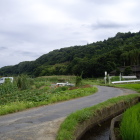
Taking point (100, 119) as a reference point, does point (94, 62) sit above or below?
above

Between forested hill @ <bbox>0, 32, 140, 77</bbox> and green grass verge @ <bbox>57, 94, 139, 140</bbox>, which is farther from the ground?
forested hill @ <bbox>0, 32, 140, 77</bbox>

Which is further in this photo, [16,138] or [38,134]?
[38,134]

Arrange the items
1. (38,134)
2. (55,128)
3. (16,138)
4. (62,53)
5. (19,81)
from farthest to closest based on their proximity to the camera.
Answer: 1. (62,53)
2. (19,81)
3. (55,128)
4. (38,134)
5. (16,138)

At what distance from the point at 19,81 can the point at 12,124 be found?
18.0m

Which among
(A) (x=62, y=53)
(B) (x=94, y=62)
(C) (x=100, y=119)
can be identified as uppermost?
(A) (x=62, y=53)

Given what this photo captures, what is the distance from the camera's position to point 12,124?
709 cm

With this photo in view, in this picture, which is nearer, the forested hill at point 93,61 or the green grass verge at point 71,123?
the green grass verge at point 71,123

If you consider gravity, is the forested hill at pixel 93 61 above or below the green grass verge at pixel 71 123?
above

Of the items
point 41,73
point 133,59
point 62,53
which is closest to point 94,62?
point 133,59

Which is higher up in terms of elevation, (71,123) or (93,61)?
(93,61)

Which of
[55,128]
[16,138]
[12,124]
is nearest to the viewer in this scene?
[16,138]

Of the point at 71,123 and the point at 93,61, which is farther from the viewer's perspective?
the point at 93,61

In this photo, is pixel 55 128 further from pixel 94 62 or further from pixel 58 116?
pixel 94 62

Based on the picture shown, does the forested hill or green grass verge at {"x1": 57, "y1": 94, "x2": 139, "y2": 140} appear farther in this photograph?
the forested hill
